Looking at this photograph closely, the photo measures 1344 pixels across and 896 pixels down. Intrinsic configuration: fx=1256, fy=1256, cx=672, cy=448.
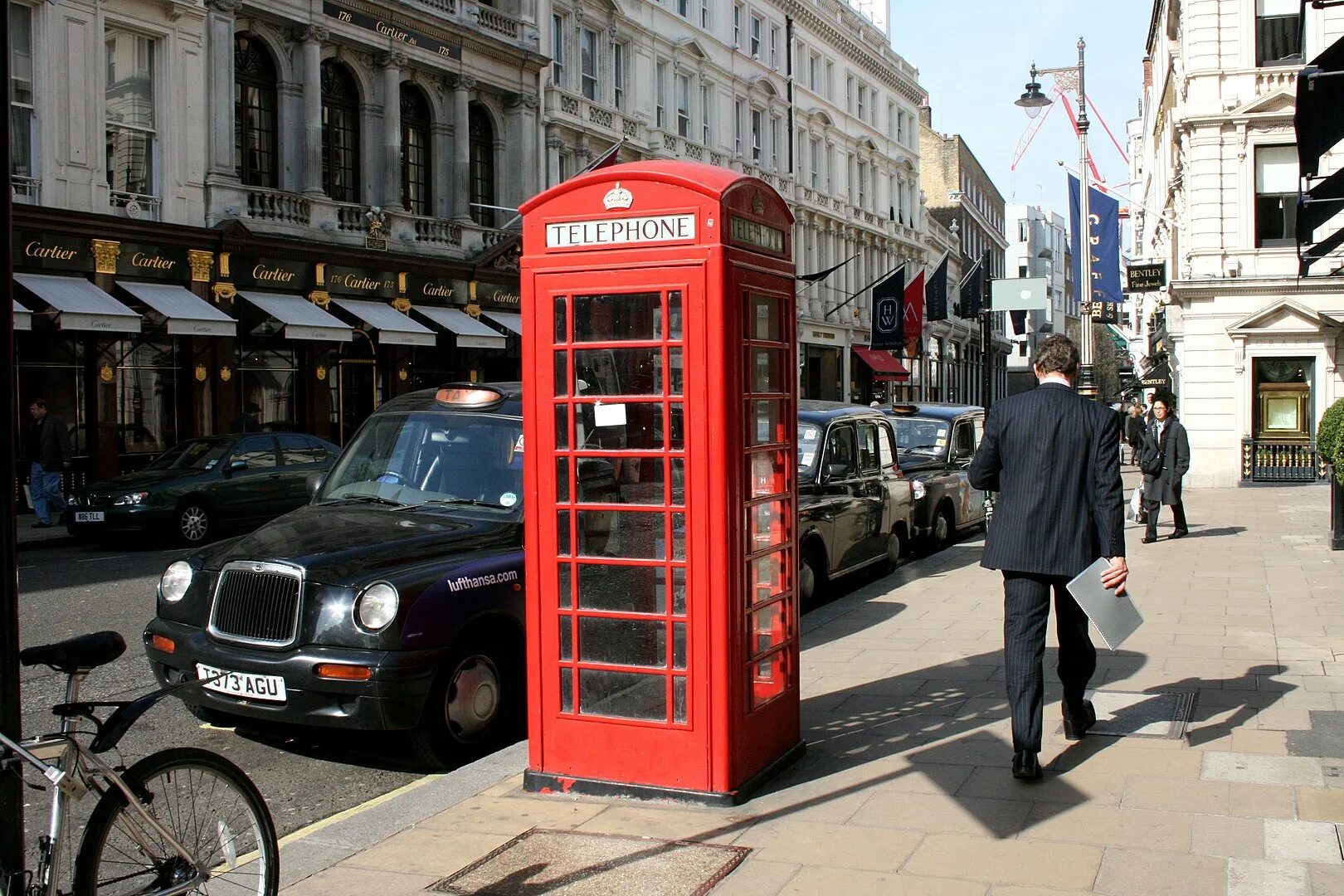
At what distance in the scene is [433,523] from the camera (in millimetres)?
6820

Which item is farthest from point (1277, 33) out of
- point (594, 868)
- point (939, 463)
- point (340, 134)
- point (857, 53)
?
point (857, 53)

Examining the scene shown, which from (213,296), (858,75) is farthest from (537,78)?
(858,75)

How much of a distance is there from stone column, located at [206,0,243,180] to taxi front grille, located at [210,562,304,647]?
20144mm

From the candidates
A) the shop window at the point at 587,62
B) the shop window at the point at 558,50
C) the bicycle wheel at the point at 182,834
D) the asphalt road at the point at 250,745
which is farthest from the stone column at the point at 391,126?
the bicycle wheel at the point at 182,834

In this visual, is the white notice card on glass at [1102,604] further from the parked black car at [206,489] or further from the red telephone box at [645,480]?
the parked black car at [206,489]

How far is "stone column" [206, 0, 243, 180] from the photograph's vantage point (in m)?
24.4

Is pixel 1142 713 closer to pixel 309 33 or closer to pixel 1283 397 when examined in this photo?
pixel 1283 397

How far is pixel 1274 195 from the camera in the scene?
A: 2686cm

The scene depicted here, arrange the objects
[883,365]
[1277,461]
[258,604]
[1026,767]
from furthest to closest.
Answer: [883,365], [1277,461], [258,604], [1026,767]

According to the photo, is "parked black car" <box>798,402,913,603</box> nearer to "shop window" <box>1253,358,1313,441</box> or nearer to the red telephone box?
the red telephone box

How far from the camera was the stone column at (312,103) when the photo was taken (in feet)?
86.9

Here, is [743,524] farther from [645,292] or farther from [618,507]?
[645,292]

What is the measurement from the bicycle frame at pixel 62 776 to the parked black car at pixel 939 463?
448 inches

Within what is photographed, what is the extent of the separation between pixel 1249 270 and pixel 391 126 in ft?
63.0
